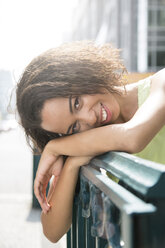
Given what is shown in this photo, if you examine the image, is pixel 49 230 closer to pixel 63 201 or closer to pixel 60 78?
pixel 63 201

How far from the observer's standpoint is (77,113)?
1766 mm

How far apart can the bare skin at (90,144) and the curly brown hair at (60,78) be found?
13 cm

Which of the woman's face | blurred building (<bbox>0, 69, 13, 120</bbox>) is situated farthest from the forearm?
blurred building (<bbox>0, 69, 13, 120</bbox>)

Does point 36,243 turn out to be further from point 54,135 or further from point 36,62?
point 36,62

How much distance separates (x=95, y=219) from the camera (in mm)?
Result: 1105

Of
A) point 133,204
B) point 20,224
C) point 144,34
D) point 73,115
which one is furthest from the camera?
point 144,34

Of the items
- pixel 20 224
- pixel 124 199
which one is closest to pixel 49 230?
pixel 124 199

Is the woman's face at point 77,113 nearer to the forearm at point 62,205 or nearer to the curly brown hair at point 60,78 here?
the curly brown hair at point 60,78

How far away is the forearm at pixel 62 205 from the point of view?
63.7 inches

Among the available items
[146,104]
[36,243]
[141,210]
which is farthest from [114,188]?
[36,243]

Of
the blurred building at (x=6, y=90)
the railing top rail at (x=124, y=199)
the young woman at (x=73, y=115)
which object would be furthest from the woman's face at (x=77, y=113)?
the railing top rail at (x=124, y=199)

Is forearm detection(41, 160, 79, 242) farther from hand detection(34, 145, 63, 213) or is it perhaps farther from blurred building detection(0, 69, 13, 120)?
blurred building detection(0, 69, 13, 120)

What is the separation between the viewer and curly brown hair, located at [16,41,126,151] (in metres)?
1.77

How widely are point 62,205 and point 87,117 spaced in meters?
0.43
